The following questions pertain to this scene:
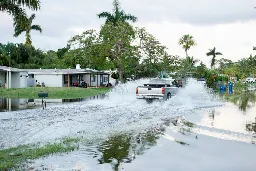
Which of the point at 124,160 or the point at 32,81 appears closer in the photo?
the point at 124,160

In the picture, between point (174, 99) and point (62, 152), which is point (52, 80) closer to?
point (174, 99)

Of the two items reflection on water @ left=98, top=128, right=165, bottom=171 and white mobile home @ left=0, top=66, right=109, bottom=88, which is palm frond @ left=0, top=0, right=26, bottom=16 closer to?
reflection on water @ left=98, top=128, right=165, bottom=171

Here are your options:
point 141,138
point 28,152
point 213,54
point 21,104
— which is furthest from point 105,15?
point 213,54

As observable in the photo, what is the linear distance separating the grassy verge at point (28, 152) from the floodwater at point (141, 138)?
0.31 meters

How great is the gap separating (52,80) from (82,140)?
1862 inches

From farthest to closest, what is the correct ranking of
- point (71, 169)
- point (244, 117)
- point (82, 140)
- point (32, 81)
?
point (32, 81) < point (244, 117) < point (82, 140) < point (71, 169)

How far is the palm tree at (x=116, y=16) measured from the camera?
52938 mm

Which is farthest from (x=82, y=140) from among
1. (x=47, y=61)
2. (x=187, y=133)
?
(x=47, y=61)

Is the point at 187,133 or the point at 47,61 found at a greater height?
the point at 47,61

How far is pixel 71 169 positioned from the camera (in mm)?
7738

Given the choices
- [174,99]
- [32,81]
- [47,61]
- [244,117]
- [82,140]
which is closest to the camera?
[82,140]

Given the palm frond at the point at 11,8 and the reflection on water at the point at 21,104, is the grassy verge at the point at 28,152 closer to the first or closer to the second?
the reflection on water at the point at 21,104

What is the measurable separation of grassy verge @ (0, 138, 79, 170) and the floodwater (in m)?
0.31

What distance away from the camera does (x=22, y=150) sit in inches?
372
